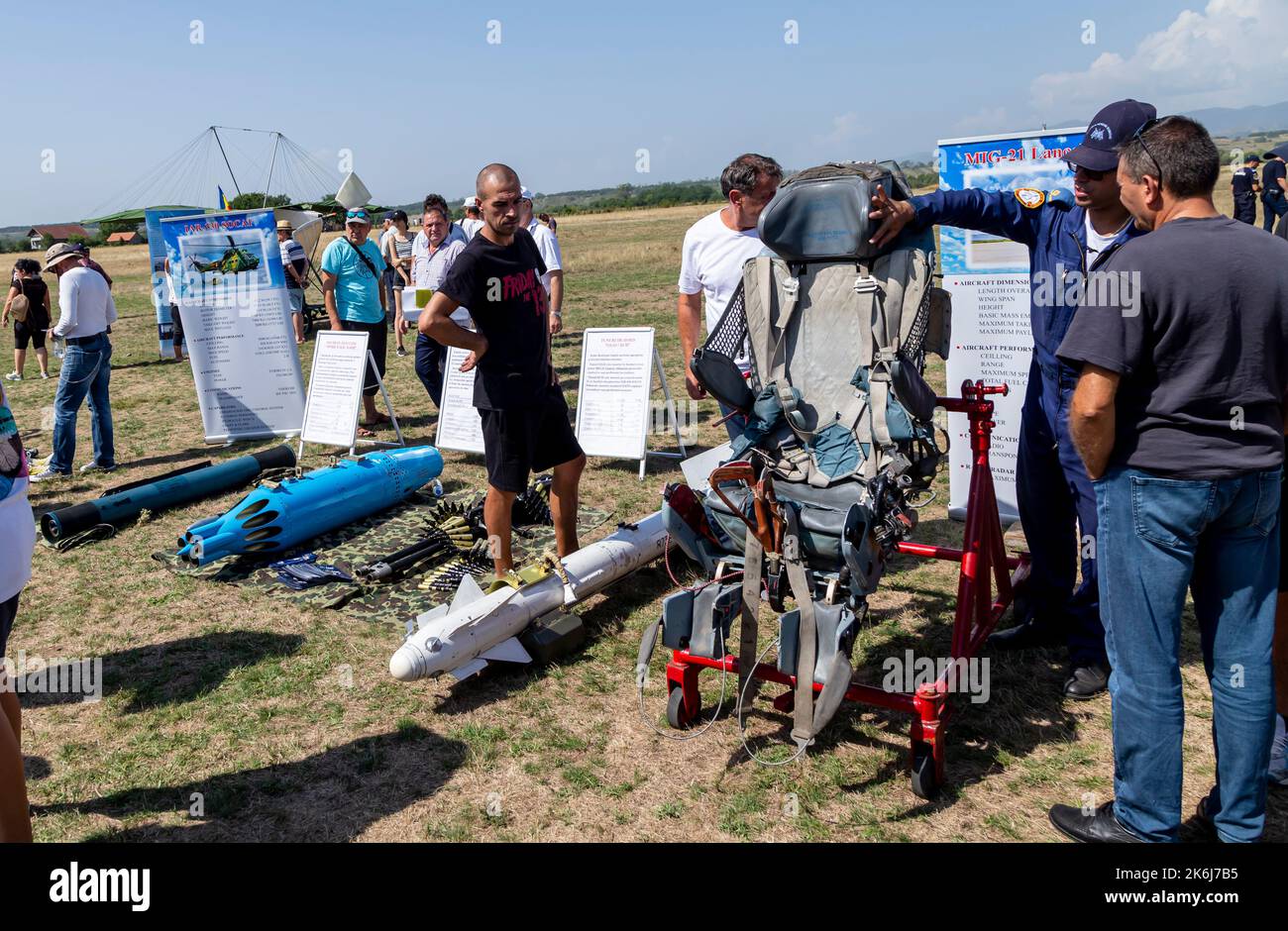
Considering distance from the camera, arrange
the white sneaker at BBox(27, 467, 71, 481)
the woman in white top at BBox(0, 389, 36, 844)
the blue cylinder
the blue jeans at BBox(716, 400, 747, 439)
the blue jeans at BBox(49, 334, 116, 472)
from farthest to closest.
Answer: the white sneaker at BBox(27, 467, 71, 481) < the blue jeans at BBox(49, 334, 116, 472) < the blue cylinder < the blue jeans at BBox(716, 400, 747, 439) < the woman in white top at BBox(0, 389, 36, 844)

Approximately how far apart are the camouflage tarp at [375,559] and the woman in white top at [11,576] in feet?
7.82

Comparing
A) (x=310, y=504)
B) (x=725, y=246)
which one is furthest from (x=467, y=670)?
(x=725, y=246)

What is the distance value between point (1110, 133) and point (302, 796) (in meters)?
4.22

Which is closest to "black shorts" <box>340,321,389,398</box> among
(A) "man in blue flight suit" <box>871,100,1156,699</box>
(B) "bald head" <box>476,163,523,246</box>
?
(B) "bald head" <box>476,163,523,246</box>

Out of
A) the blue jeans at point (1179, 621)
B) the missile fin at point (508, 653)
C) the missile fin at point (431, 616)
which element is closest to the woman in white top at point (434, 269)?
the missile fin at point (431, 616)

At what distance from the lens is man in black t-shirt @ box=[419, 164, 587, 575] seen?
478cm

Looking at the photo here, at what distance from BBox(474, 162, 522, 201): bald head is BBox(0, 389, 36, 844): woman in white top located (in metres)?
2.44

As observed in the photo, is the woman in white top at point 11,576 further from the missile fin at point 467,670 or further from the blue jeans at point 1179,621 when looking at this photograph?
the blue jeans at point 1179,621

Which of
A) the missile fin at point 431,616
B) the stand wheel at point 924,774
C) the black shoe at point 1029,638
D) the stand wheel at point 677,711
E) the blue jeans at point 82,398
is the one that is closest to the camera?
the stand wheel at point 924,774

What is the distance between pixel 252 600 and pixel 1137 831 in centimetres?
496

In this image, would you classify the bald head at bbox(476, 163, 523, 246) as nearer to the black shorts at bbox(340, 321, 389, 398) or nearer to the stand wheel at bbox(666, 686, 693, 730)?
the stand wheel at bbox(666, 686, 693, 730)

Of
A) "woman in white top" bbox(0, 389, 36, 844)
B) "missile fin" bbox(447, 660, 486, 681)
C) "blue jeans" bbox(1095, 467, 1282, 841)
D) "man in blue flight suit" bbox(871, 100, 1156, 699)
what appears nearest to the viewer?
"blue jeans" bbox(1095, 467, 1282, 841)

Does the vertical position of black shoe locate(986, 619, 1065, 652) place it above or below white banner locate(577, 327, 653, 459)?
below

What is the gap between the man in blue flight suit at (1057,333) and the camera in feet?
12.3
